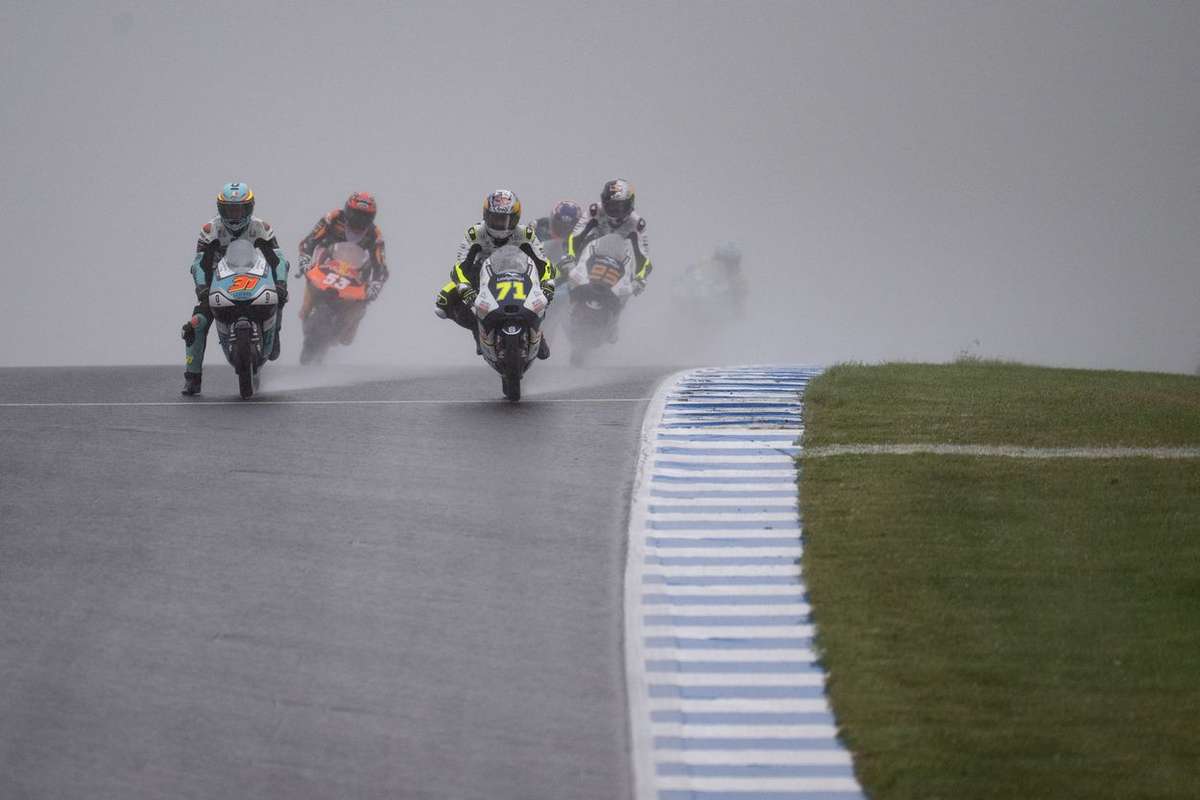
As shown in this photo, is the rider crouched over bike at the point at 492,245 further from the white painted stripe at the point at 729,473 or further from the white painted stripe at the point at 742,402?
the white painted stripe at the point at 729,473

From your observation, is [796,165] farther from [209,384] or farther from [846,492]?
[846,492]

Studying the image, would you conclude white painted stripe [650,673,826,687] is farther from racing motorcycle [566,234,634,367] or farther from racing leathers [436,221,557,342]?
racing motorcycle [566,234,634,367]

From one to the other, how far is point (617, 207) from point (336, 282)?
391 centimetres

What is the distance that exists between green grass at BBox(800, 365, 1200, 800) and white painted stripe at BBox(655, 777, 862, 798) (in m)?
0.12

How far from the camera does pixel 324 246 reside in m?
23.7

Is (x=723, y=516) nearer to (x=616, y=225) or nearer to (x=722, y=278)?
(x=616, y=225)

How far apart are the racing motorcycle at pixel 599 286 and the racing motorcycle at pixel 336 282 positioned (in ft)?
9.30

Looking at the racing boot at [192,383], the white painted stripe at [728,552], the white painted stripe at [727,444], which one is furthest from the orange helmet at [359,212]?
the white painted stripe at [728,552]

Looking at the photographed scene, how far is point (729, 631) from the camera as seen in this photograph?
9.14 meters

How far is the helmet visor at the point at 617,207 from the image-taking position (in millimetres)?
22656

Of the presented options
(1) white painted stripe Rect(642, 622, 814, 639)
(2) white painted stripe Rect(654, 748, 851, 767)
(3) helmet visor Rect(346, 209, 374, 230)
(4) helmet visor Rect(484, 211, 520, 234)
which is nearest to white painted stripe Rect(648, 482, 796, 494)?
(1) white painted stripe Rect(642, 622, 814, 639)

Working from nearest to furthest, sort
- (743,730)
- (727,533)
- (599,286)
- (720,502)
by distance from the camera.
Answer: (743,730) < (727,533) < (720,502) < (599,286)

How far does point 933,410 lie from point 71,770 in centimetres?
774

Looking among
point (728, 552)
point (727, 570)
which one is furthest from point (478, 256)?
point (727, 570)
